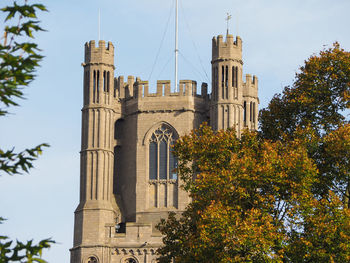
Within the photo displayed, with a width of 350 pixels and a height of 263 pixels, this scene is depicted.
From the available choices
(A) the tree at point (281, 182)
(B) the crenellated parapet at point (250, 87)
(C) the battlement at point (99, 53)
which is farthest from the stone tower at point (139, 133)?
(A) the tree at point (281, 182)

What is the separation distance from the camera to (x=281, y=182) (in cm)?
3159

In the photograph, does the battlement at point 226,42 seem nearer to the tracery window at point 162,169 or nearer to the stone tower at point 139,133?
the stone tower at point 139,133

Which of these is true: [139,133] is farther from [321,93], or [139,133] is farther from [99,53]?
[321,93]

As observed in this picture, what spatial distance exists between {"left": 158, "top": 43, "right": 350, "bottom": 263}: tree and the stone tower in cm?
3636

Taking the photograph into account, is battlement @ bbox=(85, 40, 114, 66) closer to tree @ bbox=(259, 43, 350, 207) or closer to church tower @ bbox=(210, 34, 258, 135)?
church tower @ bbox=(210, 34, 258, 135)

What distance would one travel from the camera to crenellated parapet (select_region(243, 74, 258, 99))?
78.8 metres

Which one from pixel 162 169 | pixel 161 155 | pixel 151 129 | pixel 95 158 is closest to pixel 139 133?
pixel 151 129

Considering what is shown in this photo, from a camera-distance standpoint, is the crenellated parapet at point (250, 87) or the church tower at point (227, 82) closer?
the church tower at point (227, 82)

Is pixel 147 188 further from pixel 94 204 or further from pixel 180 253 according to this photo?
pixel 180 253

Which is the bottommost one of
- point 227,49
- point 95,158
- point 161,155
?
point 95,158

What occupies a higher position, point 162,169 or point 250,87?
point 250,87

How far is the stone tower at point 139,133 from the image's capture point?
71500mm

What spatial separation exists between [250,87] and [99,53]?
13354 mm

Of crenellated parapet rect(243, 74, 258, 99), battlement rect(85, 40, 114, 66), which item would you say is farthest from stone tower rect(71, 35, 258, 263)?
crenellated parapet rect(243, 74, 258, 99)
